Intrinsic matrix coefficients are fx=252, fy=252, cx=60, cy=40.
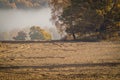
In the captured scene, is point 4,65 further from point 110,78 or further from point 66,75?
point 110,78

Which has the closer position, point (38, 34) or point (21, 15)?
point (38, 34)

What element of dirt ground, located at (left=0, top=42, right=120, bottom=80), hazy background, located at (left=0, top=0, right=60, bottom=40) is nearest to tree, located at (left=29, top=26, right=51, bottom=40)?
dirt ground, located at (left=0, top=42, right=120, bottom=80)

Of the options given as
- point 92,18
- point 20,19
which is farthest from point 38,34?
point 20,19

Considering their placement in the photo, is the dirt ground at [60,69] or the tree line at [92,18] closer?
the dirt ground at [60,69]

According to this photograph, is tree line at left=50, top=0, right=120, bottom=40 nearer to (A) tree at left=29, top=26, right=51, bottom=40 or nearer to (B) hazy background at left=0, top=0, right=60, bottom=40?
(A) tree at left=29, top=26, right=51, bottom=40

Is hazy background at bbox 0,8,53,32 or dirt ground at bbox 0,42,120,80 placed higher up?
dirt ground at bbox 0,42,120,80

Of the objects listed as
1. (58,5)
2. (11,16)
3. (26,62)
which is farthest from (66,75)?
(11,16)

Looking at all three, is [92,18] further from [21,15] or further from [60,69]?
[21,15]

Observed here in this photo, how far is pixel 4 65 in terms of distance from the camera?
40.1 feet

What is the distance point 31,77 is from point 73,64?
122 inches

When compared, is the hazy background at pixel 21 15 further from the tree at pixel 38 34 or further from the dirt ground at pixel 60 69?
the dirt ground at pixel 60 69

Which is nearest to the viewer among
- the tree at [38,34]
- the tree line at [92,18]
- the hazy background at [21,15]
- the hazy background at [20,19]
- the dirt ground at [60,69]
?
the dirt ground at [60,69]

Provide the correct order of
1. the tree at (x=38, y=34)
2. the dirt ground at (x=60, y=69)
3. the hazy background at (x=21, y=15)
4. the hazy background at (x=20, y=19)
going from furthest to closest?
the hazy background at (x=20, y=19) → the hazy background at (x=21, y=15) → the tree at (x=38, y=34) → the dirt ground at (x=60, y=69)

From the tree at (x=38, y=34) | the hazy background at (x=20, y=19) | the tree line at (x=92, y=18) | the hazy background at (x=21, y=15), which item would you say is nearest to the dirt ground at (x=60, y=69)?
the tree line at (x=92, y=18)
